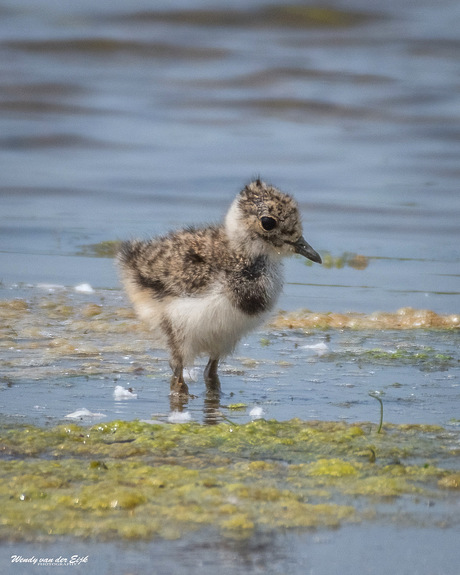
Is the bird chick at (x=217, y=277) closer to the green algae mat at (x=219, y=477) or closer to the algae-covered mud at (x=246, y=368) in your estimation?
the algae-covered mud at (x=246, y=368)

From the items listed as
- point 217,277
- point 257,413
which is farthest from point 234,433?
point 217,277

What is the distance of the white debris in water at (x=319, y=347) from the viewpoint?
18.1 feet

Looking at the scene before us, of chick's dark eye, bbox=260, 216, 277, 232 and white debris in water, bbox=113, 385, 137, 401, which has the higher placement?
chick's dark eye, bbox=260, 216, 277, 232

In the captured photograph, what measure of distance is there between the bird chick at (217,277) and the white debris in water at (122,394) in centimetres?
24

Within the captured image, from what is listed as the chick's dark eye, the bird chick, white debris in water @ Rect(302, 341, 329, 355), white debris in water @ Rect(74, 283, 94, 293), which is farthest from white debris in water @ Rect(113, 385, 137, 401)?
white debris in water @ Rect(74, 283, 94, 293)

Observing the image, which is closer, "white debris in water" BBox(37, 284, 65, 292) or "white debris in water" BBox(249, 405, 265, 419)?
"white debris in water" BBox(249, 405, 265, 419)

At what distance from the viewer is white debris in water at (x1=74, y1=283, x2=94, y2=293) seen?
701 centimetres

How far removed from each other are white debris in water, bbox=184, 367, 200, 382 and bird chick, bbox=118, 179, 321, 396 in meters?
0.23

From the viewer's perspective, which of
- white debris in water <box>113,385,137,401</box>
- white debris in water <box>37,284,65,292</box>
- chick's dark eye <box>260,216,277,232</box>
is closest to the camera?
white debris in water <box>113,385,137,401</box>

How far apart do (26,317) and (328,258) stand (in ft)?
9.58

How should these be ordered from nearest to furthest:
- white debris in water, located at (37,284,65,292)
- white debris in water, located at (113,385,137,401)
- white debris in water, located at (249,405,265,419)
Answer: white debris in water, located at (249,405,265,419), white debris in water, located at (113,385,137,401), white debris in water, located at (37,284,65,292)

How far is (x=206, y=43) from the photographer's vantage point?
16.4m

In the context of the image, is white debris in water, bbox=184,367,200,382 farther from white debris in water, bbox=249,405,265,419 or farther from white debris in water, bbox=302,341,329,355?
white debris in water, bbox=249,405,265,419

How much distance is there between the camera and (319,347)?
5602 millimetres
